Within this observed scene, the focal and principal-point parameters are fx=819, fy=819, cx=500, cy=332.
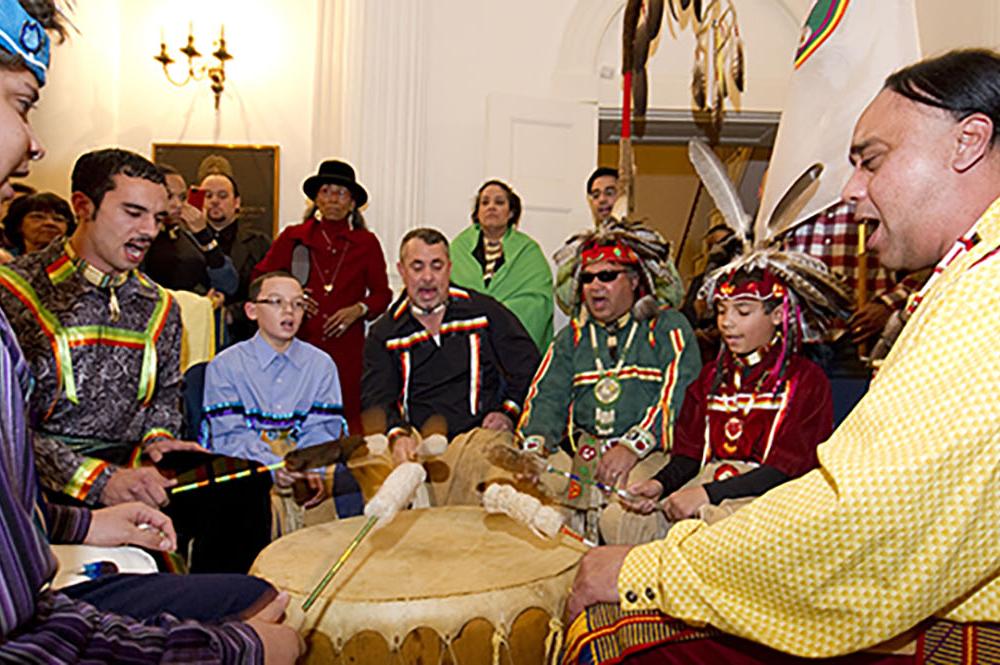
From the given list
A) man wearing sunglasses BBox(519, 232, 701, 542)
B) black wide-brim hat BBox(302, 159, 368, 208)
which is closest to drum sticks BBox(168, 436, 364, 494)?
man wearing sunglasses BBox(519, 232, 701, 542)

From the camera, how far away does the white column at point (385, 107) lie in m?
6.27

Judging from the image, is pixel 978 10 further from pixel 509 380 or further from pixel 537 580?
pixel 537 580

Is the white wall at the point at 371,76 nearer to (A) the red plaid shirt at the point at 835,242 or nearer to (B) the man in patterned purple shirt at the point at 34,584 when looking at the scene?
(A) the red plaid shirt at the point at 835,242

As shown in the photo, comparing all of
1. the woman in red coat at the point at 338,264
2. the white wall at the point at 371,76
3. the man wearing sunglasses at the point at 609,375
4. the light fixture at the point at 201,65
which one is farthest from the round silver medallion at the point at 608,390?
the light fixture at the point at 201,65

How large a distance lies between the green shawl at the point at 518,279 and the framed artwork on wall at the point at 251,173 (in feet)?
8.48

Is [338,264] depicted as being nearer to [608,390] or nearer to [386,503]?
[608,390]

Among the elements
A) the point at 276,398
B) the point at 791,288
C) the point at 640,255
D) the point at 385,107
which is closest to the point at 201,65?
the point at 385,107

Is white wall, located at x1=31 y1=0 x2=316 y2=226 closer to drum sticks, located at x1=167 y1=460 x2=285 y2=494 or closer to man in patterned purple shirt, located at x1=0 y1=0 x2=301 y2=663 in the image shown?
drum sticks, located at x1=167 y1=460 x2=285 y2=494

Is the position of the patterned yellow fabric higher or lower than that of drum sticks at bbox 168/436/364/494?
higher

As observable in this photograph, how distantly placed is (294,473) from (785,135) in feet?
9.34

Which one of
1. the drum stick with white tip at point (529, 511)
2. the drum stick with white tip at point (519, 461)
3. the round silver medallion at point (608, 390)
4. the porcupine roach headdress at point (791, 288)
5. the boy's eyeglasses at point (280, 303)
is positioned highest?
the porcupine roach headdress at point (791, 288)

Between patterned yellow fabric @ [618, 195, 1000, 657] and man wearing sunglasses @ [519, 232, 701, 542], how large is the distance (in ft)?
6.57

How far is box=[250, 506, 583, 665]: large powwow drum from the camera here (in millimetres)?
1783

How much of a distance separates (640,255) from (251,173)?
4392mm
